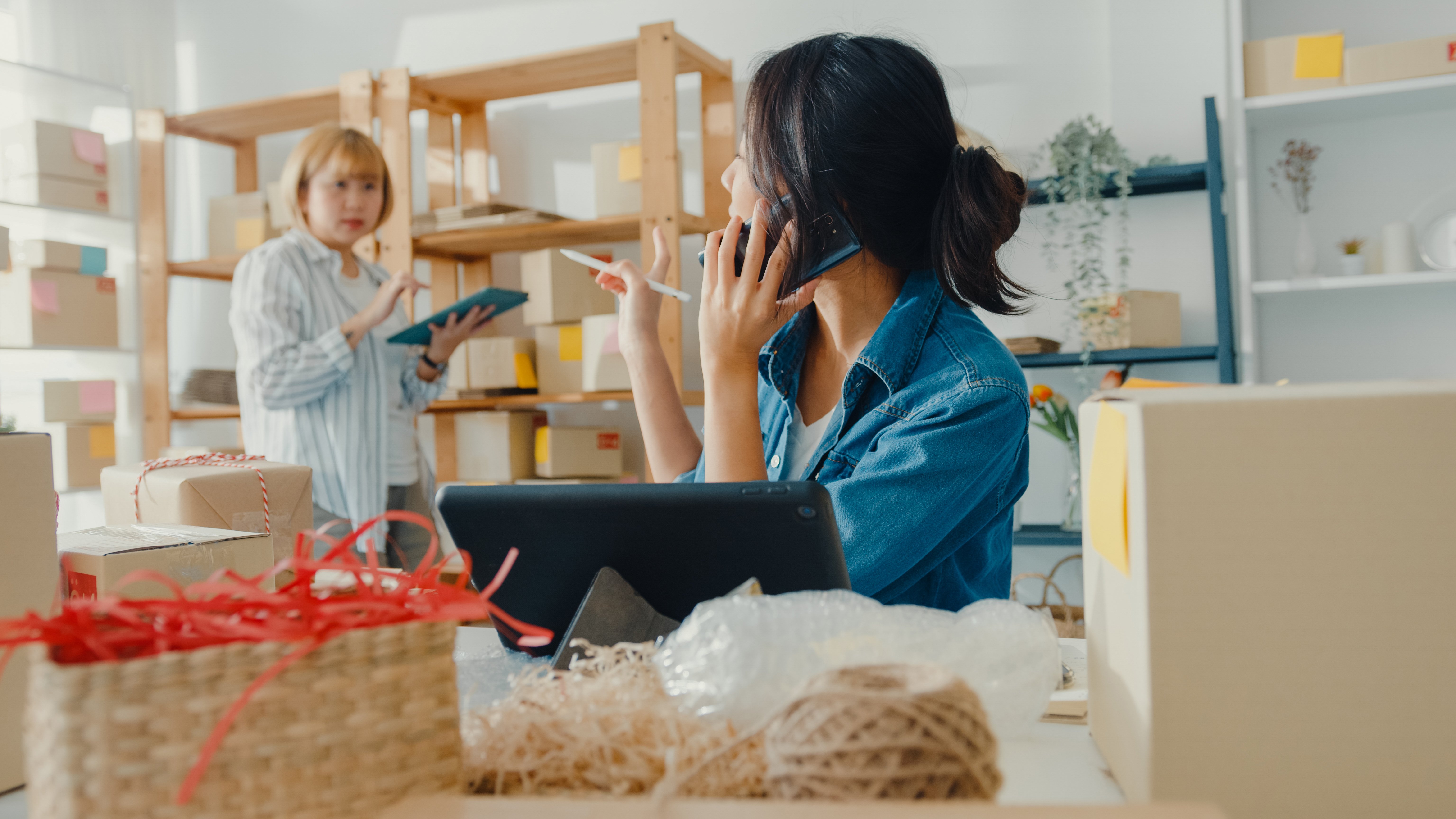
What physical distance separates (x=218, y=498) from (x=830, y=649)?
31.2 inches

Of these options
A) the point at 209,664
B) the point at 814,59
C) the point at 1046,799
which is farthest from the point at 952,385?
the point at 209,664

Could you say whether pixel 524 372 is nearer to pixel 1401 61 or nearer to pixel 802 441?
pixel 802 441

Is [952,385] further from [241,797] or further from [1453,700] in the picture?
[241,797]

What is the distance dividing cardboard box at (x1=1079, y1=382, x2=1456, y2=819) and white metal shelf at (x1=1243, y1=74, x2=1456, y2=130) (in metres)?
2.31

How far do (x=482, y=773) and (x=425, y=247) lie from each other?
2714 mm

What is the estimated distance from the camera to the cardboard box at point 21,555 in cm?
68

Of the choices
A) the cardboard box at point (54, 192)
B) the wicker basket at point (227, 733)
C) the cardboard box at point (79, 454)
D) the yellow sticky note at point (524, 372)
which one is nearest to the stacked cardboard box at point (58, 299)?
the cardboard box at point (54, 192)

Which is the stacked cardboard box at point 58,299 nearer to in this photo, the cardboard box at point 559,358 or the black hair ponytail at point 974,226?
the cardboard box at point 559,358

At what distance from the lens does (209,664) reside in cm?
39

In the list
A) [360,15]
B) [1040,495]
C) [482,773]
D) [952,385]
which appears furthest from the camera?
[360,15]

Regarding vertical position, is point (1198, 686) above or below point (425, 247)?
below

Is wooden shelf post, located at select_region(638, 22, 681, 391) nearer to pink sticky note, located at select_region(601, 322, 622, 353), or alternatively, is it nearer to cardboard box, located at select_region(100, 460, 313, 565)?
pink sticky note, located at select_region(601, 322, 622, 353)

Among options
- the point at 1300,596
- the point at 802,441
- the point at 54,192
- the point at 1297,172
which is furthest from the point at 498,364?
the point at 1300,596

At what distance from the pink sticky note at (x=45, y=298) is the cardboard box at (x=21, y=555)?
8.55ft
